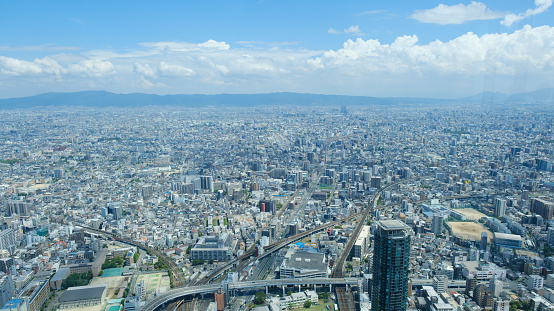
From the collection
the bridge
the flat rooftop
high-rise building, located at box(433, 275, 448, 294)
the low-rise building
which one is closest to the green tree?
the bridge

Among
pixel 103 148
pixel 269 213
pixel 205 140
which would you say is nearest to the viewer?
pixel 269 213

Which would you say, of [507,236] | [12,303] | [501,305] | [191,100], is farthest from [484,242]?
[191,100]

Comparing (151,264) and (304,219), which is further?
(304,219)

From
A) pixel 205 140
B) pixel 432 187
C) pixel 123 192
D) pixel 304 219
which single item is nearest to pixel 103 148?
pixel 205 140

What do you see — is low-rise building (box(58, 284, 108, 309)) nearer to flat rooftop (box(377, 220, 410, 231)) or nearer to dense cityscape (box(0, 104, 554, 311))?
dense cityscape (box(0, 104, 554, 311))

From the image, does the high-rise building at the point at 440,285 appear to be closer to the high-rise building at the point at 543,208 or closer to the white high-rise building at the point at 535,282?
the white high-rise building at the point at 535,282

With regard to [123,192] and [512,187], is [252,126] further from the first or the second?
[512,187]

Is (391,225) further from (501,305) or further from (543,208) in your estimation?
(543,208)
